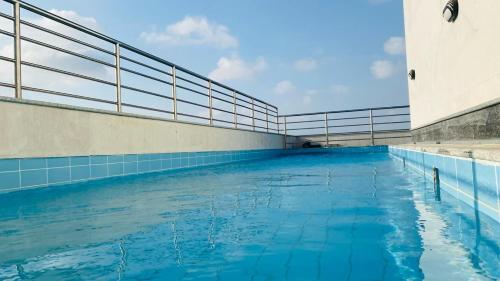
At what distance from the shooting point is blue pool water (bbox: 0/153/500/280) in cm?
104

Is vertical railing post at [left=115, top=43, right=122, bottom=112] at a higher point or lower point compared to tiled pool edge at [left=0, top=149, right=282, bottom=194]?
higher

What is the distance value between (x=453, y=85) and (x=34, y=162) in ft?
13.8

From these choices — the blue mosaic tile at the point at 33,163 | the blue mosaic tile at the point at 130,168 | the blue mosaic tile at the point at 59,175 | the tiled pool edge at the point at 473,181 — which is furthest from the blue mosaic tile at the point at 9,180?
A: the tiled pool edge at the point at 473,181

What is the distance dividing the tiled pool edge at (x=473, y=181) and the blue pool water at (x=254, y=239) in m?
0.06

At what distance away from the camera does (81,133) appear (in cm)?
395

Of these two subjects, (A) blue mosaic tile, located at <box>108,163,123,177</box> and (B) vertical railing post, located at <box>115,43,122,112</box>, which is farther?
(B) vertical railing post, located at <box>115,43,122,112</box>

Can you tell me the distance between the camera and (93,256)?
3.99ft

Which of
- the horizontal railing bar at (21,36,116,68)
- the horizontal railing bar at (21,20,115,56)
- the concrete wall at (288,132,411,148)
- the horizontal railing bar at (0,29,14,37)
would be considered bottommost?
the concrete wall at (288,132,411,148)

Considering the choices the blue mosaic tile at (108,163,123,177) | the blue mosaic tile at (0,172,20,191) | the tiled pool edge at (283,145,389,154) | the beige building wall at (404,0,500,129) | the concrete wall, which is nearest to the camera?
the beige building wall at (404,0,500,129)

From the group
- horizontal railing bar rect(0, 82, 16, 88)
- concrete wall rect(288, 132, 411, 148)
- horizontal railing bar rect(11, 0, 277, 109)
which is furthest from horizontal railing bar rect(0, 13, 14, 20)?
concrete wall rect(288, 132, 411, 148)

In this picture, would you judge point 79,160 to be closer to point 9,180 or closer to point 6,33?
point 9,180

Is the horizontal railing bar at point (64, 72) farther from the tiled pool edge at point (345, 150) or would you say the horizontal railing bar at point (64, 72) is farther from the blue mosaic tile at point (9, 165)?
the tiled pool edge at point (345, 150)

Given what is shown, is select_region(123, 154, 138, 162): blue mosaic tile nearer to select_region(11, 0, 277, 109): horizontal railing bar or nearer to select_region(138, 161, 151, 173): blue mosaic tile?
select_region(138, 161, 151, 173): blue mosaic tile

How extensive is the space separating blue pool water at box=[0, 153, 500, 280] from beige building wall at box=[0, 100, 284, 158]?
0.96 m
